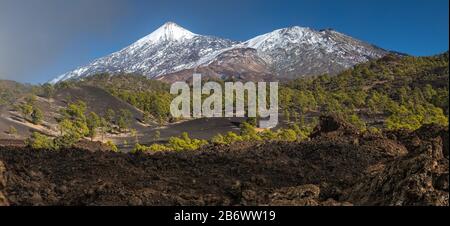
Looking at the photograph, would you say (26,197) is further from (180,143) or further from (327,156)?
(180,143)

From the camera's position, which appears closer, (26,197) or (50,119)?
(26,197)

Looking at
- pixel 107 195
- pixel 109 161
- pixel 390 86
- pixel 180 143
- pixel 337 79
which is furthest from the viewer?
pixel 337 79

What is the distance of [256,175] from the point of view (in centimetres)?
1931

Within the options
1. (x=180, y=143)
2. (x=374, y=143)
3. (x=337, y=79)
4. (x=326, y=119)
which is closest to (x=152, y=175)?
(x=374, y=143)

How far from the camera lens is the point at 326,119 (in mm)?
35906

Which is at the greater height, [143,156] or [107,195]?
[143,156]

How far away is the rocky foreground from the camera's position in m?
9.80

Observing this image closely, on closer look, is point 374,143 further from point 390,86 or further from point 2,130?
point 390,86

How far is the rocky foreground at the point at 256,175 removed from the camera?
9.80 metres

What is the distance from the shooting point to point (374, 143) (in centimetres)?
2702

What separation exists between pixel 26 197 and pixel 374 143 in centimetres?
1940

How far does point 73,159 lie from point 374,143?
15019 mm
